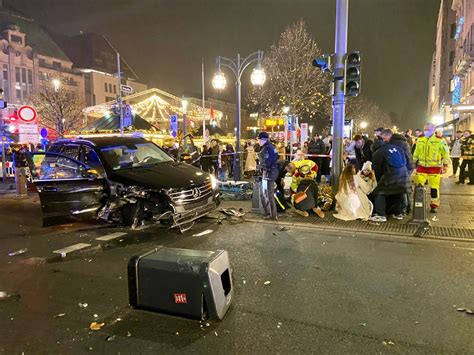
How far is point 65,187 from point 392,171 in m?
6.70

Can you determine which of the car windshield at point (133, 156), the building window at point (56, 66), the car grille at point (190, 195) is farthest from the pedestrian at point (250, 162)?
the building window at point (56, 66)

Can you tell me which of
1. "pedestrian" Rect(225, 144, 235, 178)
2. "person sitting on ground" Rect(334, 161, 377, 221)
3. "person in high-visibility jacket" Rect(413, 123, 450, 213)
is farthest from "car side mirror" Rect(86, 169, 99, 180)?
"pedestrian" Rect(225, 144, 235, 178)

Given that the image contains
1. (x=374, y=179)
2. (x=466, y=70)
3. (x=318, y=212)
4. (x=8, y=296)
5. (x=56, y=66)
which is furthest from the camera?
(x=56, y=66)

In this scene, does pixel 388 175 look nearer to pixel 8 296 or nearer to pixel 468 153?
pixel 468 153

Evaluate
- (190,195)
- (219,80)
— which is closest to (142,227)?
(190,195)

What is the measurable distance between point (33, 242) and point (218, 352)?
209 inches

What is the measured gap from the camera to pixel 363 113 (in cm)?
6103

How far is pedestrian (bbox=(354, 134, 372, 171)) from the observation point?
11.8 metres

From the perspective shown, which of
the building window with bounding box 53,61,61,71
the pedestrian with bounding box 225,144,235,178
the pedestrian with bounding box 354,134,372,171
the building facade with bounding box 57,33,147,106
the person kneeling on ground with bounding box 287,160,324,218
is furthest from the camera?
the building facade with bounding box 57,33,147,106

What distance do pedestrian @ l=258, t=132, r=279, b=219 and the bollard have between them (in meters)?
2.87

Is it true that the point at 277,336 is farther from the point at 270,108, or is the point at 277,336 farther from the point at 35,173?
the point at 270,108

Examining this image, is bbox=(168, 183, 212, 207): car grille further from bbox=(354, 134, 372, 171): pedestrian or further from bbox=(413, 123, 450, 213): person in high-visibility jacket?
bbox=(354, 134, 372, 171): pedestrian

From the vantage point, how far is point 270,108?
35281 millimetres

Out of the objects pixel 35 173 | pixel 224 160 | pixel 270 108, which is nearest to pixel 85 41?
pixel 270 108
